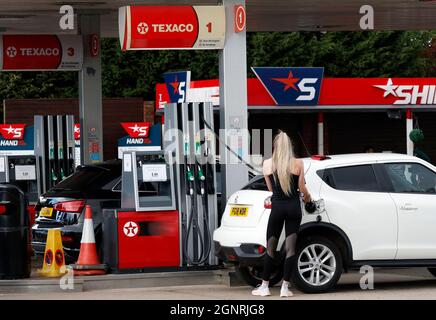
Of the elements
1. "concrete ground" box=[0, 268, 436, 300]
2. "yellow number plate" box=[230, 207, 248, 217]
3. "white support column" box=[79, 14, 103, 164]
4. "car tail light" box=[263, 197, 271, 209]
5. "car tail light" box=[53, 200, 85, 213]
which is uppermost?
"white support column" box=[79, 14, 103, 164]

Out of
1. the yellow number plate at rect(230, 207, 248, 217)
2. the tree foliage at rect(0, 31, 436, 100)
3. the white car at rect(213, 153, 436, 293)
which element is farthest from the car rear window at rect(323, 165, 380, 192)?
the tree foliage at rect(0, 31, 436, 100)

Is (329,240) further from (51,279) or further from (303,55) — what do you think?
(303,55)

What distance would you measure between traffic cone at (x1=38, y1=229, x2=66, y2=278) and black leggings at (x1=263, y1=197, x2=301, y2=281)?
11.1 feet

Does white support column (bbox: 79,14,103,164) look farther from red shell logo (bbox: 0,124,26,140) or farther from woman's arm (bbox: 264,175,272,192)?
woman's arm (bbox: 264,175,272,192)

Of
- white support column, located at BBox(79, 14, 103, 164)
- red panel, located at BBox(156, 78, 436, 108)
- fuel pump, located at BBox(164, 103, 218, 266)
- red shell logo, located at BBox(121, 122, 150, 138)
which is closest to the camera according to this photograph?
fuel pump, located at BBox(164, 103, 218, 266)

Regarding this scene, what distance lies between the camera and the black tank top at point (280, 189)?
12.9m

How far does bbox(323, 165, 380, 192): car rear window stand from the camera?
535 inches

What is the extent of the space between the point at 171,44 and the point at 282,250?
3.86 metres

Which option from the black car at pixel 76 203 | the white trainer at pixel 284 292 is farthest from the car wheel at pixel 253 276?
the black car at pixel 76 203

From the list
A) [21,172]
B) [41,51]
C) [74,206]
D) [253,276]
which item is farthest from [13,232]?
[41,51]

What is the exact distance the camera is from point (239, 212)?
1359 centimetres

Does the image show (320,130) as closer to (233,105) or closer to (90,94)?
(90,94)

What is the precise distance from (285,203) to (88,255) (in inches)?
127

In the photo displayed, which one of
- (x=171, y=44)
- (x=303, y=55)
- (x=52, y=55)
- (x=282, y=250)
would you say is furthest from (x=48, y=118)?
(x=303, y=55)
